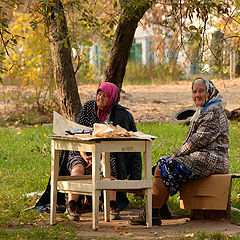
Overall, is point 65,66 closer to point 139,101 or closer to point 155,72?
point 139,101

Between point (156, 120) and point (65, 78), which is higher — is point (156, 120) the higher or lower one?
the lower one

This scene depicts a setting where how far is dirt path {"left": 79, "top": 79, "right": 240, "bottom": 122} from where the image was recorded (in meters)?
14.1

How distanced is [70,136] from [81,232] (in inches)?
35.9

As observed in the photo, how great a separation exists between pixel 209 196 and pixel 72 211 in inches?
56.1

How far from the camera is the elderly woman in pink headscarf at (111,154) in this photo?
562 centimetres

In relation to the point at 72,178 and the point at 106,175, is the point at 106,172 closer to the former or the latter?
the point at 106,175

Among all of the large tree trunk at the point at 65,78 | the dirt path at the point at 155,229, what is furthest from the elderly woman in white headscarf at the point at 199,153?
the large tree trunk at the point at 65,78

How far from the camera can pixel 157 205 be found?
207 inches

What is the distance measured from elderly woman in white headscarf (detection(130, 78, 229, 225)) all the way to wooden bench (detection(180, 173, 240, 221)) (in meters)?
0.09

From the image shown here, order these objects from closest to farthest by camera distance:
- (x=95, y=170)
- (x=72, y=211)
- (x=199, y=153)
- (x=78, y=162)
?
(x=95, y=170), (x=199, y=153), (x=72, y=211), (x=78, y=162)

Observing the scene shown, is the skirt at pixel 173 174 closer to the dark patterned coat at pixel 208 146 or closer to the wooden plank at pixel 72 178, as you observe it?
the dark patterned coat at pixel 208 146

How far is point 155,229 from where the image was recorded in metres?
5.04

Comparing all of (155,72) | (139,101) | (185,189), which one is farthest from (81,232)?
(155,72)

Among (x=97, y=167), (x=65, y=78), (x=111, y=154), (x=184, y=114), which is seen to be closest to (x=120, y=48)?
(x=65, y=78)
